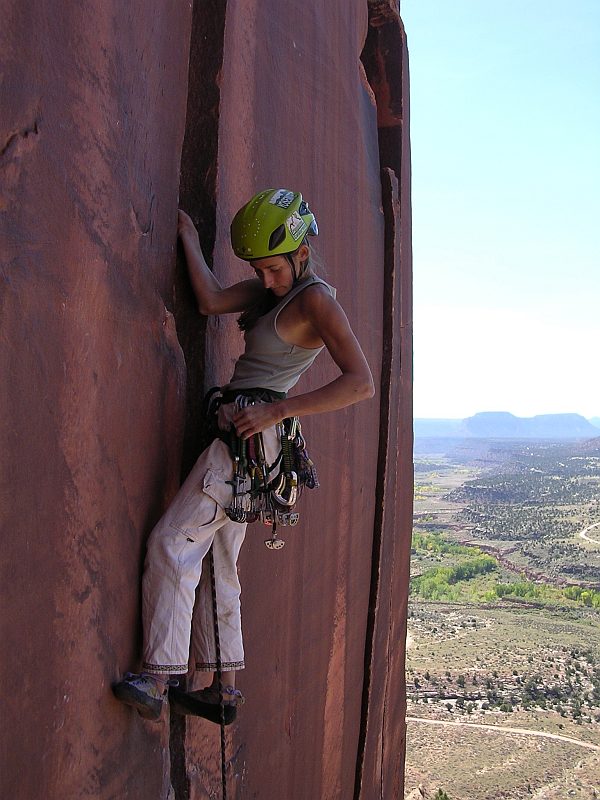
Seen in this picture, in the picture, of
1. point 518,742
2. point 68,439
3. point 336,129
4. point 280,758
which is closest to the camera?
point 68,439

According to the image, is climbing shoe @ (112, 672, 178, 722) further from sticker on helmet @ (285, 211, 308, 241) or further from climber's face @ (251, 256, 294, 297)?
sticker on helmet @ (285, 211, 308, 241)

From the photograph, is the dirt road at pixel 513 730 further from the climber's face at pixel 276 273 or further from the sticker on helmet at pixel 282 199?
the sticker on helmet at pixel 282 199

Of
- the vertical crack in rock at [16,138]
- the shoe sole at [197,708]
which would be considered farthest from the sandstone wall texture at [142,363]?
the shoe sole at [197,708]

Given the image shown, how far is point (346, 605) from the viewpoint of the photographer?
5.65m

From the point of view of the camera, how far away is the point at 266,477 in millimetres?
3379

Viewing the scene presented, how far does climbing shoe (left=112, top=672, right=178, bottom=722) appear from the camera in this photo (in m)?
3.04

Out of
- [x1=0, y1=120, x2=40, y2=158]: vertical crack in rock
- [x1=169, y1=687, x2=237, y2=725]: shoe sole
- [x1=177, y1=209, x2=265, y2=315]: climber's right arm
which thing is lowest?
[x1=169, y1=687, x2=237, y2=725]: shoe sole

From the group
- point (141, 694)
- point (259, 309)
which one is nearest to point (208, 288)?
point (259, 309)

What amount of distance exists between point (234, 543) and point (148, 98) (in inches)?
64.8

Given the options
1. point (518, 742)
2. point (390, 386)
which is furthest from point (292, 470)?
point (518, 742)

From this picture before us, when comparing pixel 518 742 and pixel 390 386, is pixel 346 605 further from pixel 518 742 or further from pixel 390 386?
pixel 518 742

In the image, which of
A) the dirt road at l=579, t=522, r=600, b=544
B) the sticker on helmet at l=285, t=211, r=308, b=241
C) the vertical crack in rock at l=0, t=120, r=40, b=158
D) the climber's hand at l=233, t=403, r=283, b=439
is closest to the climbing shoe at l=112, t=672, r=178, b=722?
the climber's hand at l=233, t=403, r=283, b=439

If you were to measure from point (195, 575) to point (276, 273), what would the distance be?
43.5 inches

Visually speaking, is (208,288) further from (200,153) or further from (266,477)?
(266,477)
